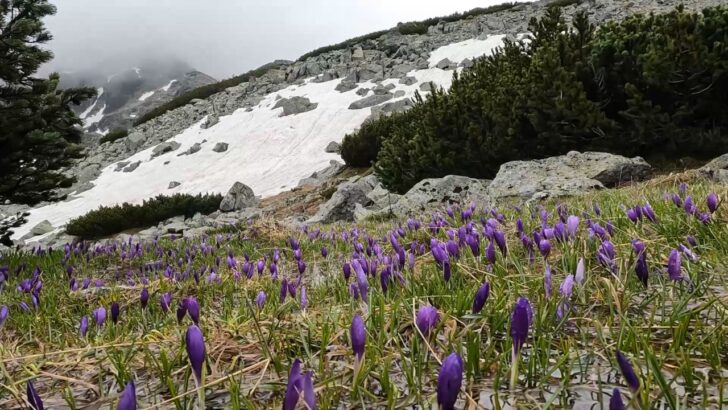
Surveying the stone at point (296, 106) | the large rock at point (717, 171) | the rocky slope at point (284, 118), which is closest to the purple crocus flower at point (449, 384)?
the large rock at point (717, 171)

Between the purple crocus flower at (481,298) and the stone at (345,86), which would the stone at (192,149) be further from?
the purple crocus flower at (481,298)

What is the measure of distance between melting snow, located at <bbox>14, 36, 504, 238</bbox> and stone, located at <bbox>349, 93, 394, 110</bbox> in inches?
26.5

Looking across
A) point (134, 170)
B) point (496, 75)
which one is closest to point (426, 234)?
point (496, 75)

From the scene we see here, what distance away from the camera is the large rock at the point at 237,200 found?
18188 mm

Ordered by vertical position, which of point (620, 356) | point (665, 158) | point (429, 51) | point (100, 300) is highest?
point (429, 51)

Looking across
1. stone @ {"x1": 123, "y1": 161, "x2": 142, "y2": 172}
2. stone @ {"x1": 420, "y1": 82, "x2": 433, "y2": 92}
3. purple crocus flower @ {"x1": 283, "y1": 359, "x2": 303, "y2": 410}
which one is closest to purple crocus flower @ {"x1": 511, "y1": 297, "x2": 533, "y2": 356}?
purple crocus flower @ {"x1": 283, "y1": 359, "x2": 303, "y2": 410}

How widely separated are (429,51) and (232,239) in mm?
32892

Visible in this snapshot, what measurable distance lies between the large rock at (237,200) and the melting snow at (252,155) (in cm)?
291

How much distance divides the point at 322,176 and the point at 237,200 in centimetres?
473

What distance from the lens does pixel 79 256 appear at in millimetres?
5789

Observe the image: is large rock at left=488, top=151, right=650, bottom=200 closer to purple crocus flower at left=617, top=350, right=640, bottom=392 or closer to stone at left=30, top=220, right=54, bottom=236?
purple crocus flower at left=617, top=350, right=640, bottom=392

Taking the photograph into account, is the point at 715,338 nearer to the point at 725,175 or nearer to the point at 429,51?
the point at 725,175

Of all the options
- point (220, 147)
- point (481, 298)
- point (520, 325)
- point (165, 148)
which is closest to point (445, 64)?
point (220, 147)

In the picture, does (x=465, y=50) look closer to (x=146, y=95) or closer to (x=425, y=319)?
(x=425, y=319)
